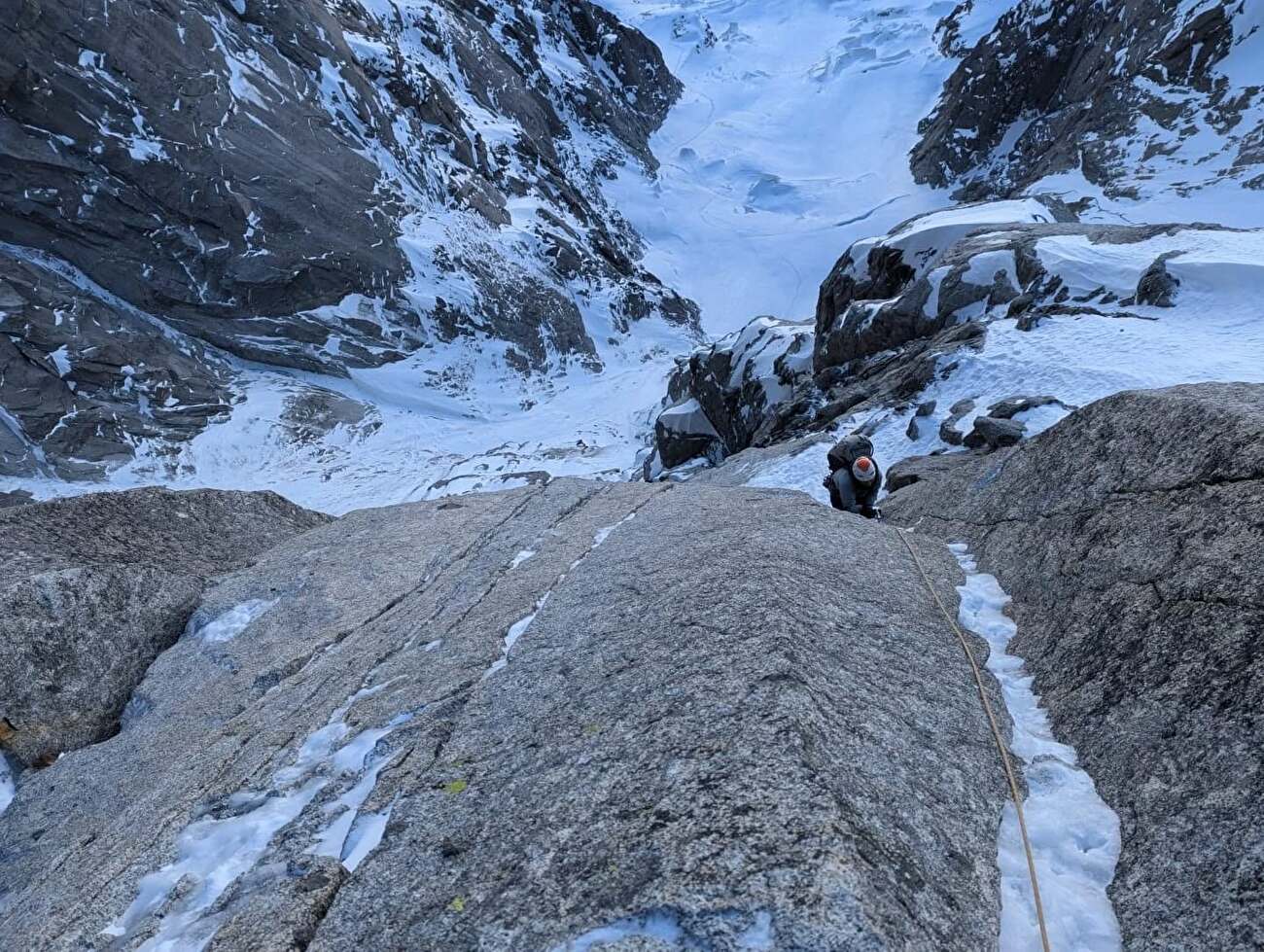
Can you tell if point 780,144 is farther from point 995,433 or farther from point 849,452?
point 995,433

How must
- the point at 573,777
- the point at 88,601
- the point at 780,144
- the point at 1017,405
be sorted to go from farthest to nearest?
the point at 780,144, the point at 1017,405, the point at 88,601, the point at 573,777

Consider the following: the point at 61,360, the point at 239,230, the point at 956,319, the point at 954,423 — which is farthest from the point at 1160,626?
the point at 239,230

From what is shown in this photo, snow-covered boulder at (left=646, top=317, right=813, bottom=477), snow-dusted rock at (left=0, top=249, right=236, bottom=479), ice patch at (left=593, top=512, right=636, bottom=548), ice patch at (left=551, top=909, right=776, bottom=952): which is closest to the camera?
ice patch at (left=551, top=909, right=776, bottom=952)

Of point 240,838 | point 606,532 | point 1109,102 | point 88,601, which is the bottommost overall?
point 240,838

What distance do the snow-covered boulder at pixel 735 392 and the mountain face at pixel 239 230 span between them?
29.0 metres

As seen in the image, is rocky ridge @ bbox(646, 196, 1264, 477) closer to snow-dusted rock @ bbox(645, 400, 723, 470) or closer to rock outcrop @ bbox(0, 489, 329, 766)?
snow-dusted rock @ bbox(645, 400, 723, 470)

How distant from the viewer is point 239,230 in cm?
5219

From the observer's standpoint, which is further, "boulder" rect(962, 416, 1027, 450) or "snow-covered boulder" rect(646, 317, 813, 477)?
"snow-covered boulder" rect(646, 317, 813, 477)

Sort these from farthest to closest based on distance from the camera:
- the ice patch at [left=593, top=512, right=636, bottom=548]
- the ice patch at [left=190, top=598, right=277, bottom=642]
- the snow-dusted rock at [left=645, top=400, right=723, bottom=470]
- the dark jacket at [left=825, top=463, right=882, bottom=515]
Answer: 1. the snow-dusted rock at [left=645, top=400, right=723, bottom=470]
2. the dark jacket at [left=825, top=463, right=882, bottom=515]
3. the ice patch at [left=593, top=512, right=636, bottom=548]
4. the ice patch at [left=190, top=598, right=277, bottom=642]

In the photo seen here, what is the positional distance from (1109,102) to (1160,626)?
239ft

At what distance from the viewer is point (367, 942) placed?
3.94 meters

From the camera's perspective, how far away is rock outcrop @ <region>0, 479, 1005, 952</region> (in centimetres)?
363

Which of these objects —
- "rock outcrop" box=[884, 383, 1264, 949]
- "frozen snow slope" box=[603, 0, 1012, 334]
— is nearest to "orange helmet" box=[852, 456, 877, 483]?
"rock outcrop" box=[884, 383, 1264, 949]

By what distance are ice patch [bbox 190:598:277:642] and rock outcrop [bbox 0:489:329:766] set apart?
642mm
